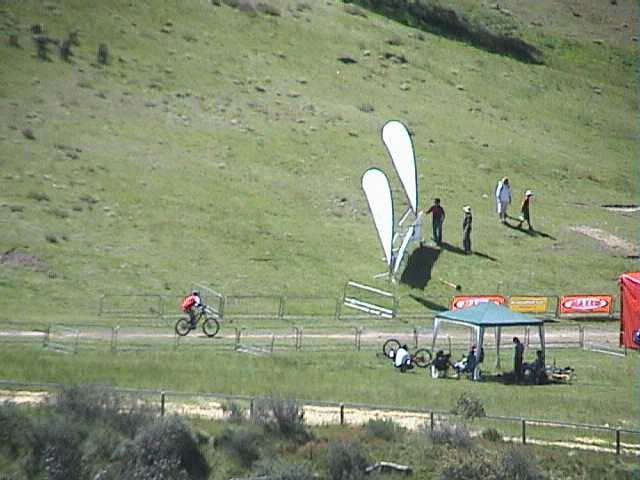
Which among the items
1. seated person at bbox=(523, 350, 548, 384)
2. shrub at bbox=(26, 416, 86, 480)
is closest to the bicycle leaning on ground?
seated person at bbox=(523, 350, 548, 384)

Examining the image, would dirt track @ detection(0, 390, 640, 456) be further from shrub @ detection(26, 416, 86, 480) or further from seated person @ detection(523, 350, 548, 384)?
seated person @ detection(523, 350, 548, 384)

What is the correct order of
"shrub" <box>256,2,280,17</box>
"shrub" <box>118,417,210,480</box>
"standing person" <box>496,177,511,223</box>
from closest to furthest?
"shrub" <box>118,417,210,480</box>
"standing person" <box>496,177,511,223</box>
"shrub" <box>256,2,280,17</box>

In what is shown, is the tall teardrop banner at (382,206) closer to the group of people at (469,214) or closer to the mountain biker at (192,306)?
the group of people at (469,214)

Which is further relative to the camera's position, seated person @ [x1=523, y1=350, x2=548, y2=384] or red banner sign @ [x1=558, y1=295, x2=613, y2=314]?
red banner sign @ [x1=558, y1=295, x2=613, y2=314]

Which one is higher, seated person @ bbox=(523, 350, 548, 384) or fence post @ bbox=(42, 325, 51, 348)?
seated person @ bbox=(523, 350, 548, 384)

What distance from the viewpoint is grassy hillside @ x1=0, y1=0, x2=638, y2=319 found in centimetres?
5291

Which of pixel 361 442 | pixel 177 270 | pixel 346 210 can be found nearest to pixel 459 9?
pixel 346 210

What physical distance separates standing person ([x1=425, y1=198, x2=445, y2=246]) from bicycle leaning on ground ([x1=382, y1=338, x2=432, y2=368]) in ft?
44.5

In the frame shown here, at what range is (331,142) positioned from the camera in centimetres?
6806

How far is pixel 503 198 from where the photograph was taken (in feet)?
201

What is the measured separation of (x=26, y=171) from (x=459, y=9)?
5386cm

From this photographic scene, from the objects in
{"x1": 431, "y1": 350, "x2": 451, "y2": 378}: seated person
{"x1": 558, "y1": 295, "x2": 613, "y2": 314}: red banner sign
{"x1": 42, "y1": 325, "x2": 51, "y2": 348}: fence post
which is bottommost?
{"x1": 42, "y1": 325, "x2": 51, "y2": 348}: fence post

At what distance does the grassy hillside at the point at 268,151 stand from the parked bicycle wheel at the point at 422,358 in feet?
30.1

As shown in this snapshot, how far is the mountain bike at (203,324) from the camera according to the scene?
44.1 metres
